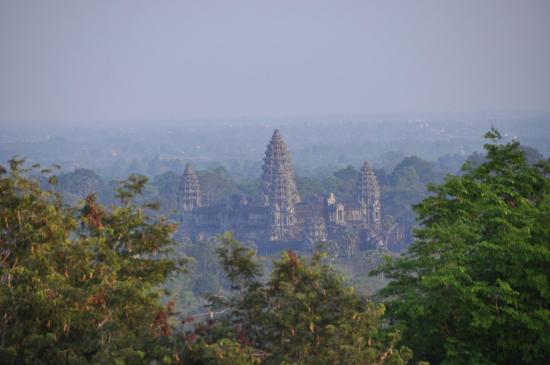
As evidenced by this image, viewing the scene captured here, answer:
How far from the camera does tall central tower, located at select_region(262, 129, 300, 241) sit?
96750 mm

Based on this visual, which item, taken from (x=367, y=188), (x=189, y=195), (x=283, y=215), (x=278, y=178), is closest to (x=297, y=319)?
(x=283, y=215)

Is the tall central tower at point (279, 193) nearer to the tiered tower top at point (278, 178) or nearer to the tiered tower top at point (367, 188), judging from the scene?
the tiered tower top at point (278, 178)

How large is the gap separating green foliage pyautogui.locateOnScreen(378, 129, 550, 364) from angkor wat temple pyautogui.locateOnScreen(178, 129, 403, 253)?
7016 cm

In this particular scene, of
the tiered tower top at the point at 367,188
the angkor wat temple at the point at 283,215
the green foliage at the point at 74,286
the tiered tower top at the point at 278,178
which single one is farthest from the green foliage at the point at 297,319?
the tiered tower top at the point at 367,188

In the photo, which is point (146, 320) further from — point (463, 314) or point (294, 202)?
point (294, 202)

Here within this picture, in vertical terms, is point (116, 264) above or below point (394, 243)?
above

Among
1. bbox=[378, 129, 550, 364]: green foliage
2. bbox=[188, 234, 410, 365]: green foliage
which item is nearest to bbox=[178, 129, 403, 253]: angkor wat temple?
bbox=[378, 129, 550, 364]: green foliage

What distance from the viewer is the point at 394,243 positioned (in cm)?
10038

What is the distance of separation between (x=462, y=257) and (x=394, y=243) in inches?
3259

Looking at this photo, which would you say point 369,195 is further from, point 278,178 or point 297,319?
point 297,319

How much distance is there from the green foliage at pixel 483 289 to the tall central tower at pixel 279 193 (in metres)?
75.9

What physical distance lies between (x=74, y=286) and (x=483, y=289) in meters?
7.58

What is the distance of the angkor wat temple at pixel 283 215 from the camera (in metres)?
94.3

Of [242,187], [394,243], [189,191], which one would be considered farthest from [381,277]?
[242,187]
